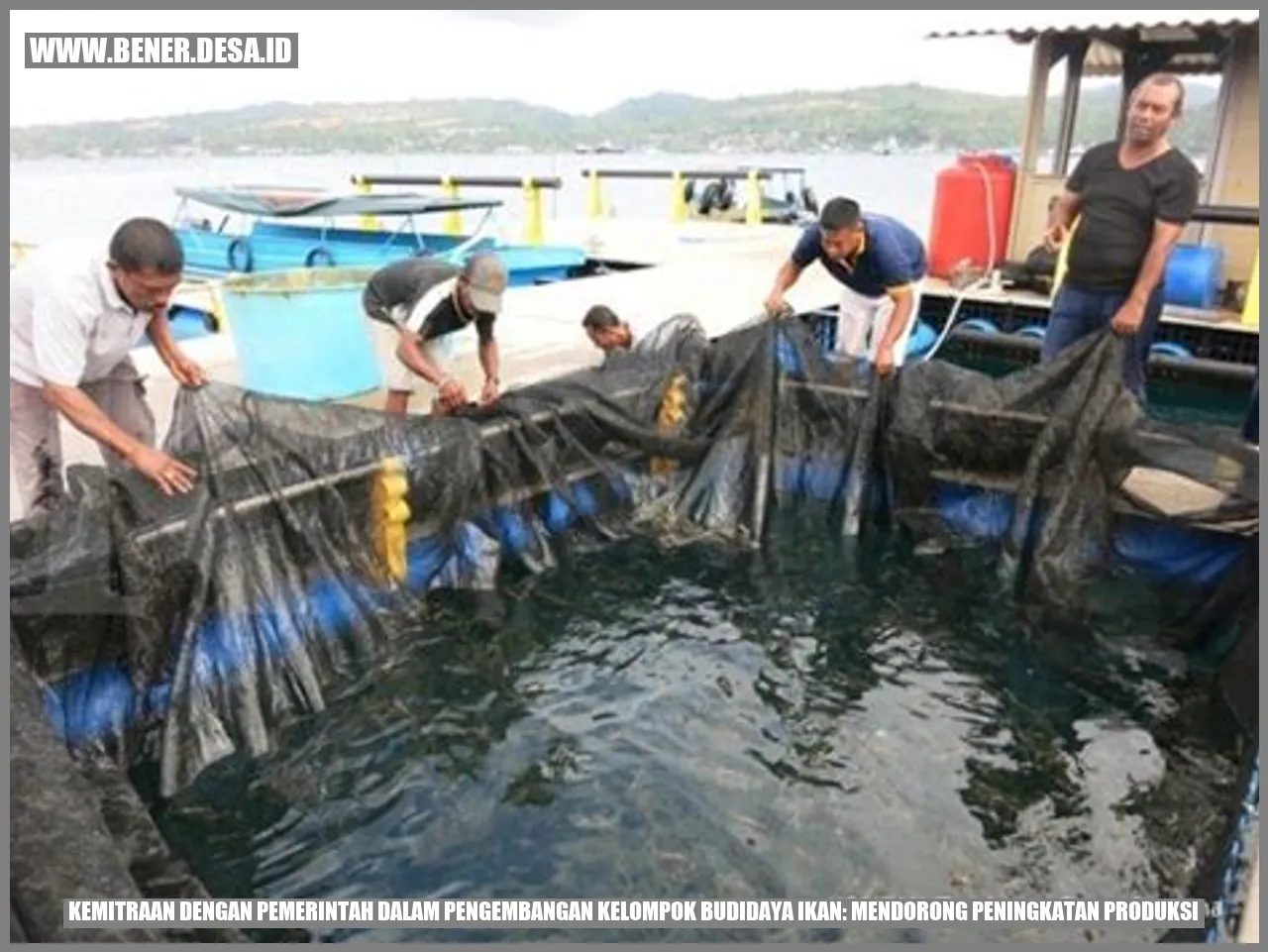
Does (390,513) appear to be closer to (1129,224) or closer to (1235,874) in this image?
(1235,874)

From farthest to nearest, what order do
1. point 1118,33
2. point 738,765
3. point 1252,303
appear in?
1. point 1118,33
2. point 1252,303
3. point 738,765

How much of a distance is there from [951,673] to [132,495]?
3142 mm

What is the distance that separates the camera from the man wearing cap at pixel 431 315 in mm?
4598

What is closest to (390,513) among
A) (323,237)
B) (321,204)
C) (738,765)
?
(738,765)

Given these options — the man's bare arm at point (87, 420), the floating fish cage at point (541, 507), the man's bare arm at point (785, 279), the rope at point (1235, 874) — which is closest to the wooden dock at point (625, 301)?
the floating fish cage at point (541, 507)

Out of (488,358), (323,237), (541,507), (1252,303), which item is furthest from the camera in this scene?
(323,237)

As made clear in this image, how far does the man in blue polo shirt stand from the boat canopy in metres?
5.60

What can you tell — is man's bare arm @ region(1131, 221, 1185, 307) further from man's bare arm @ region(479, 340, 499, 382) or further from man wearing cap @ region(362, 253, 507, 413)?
man's bare arm @ region(479, 340, 499, 382)

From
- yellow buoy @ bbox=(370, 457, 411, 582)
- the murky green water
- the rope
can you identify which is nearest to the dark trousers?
the murky green water

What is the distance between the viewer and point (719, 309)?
8.80 metres

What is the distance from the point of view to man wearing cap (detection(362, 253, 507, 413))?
181 inches

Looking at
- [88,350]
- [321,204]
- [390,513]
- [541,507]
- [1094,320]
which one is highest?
[321,204]

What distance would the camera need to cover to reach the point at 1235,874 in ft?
8.36

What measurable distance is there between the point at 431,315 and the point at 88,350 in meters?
1.70
